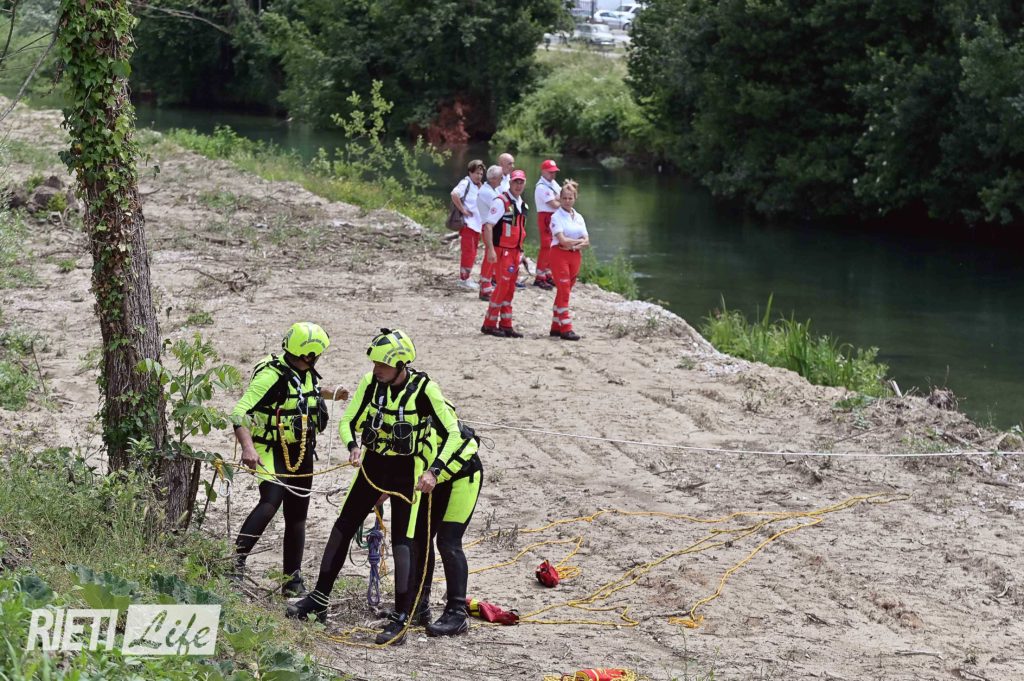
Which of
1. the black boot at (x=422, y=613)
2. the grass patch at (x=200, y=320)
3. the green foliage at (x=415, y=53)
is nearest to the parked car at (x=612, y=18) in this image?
the green foliage at (x=415, y=53)

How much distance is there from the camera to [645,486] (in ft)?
34.1

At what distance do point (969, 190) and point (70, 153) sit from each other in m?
27.1

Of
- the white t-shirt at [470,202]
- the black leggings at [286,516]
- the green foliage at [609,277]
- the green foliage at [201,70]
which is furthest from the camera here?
the green foliage at [201,70]

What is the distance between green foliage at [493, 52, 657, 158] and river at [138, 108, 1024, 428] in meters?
6.44

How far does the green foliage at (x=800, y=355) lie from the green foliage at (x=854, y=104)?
473 inches

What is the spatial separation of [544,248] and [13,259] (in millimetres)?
6678

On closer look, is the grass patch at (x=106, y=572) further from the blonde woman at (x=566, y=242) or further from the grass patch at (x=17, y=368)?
the blonde woman at (x=566, y=242)

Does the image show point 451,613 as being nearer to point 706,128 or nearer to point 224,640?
point 224,640

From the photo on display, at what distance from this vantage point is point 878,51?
31.8 m

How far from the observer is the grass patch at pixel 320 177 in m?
24.8

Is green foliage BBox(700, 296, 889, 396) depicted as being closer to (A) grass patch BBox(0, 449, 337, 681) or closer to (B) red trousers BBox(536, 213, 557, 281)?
(B) red trousers BBox(536, 213, 557, 281)

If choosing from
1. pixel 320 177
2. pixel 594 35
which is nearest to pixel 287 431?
pixel 320 177

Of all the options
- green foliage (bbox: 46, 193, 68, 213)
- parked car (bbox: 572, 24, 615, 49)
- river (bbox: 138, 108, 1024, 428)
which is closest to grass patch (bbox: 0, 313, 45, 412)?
green foliage (bbox: 46, 193, 68, 213)

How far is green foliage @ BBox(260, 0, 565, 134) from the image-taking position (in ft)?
166
